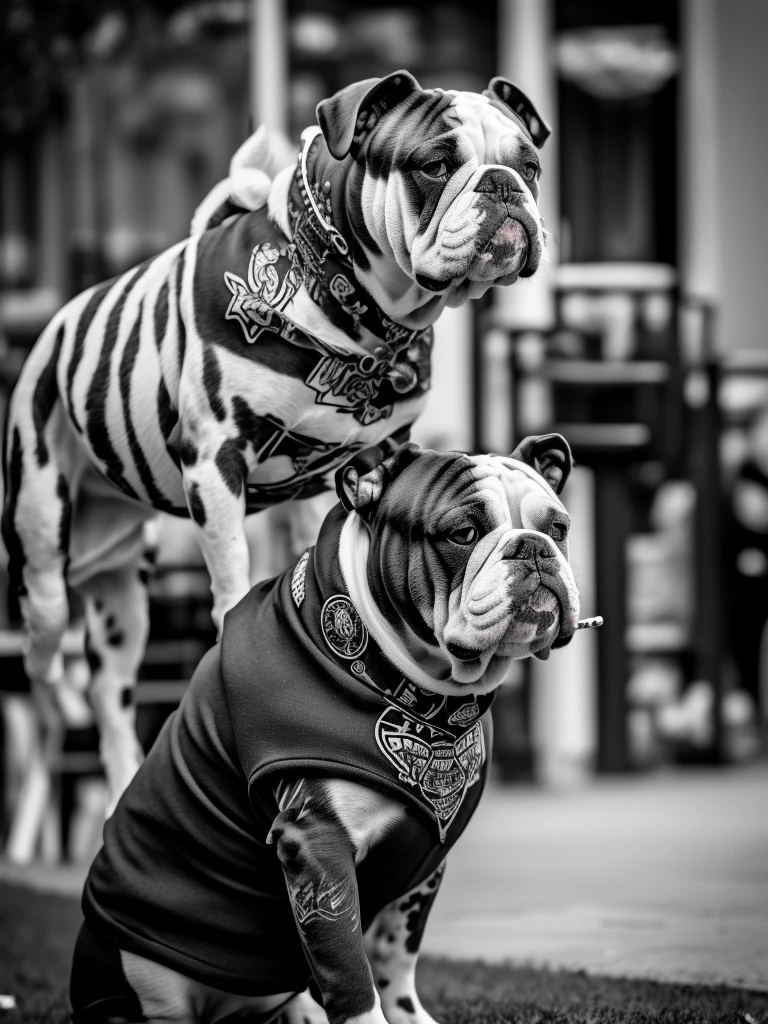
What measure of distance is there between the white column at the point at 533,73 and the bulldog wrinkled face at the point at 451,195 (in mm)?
7086

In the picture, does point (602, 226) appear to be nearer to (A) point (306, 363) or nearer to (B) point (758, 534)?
(B) point (758, 534)

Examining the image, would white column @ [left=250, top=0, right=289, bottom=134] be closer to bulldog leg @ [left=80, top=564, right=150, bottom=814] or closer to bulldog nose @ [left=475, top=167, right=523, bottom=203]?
bulldog leg @ [left=80, top=564, right=150, bottom=814]

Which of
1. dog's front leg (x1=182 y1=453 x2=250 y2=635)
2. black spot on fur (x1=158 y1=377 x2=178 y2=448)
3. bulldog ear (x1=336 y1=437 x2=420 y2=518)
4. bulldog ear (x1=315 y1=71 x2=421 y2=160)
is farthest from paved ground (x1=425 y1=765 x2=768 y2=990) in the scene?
bulldog ear (x1=315 y1=71 x2=421 y2=160)

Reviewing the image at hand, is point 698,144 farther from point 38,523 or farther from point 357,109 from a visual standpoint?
point 357,109

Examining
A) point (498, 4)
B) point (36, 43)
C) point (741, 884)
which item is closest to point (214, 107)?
point (36, 43)

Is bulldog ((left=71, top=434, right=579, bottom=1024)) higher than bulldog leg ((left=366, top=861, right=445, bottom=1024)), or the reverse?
bulldog ((left=71, top=434, right=579, bottom=1024))

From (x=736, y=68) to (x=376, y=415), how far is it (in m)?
8.13

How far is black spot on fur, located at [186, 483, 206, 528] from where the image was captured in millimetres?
3441

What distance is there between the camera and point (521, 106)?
3422 mm

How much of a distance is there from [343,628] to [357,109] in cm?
104

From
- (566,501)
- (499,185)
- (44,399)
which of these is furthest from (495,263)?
(566,501)

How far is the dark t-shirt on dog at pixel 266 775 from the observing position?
2922 millimetres

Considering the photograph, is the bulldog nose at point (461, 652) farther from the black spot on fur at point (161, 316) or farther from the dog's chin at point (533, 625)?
the black spot on fur at point (161, 316)

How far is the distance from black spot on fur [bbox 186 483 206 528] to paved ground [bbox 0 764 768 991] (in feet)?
5.37
